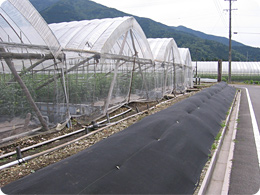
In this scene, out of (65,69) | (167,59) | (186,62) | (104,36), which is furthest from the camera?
(186,62)

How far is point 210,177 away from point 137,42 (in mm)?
7973

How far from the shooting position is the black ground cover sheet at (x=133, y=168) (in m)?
2.15

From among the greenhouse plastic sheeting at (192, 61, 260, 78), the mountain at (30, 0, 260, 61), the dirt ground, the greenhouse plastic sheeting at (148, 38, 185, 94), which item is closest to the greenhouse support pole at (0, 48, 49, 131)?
the dirt ground

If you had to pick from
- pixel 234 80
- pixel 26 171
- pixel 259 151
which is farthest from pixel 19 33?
pixel 234 80

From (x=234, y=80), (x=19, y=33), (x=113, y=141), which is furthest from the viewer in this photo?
(x=234, y=80)

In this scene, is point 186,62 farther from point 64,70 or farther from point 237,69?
point 237,69

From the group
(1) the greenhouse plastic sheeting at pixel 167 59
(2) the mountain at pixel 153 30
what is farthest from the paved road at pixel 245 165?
(2) the mountain at pixel 153 30

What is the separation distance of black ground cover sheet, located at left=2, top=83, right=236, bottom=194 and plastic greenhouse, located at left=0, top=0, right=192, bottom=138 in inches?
120

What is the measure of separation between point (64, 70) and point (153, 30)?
117 meters

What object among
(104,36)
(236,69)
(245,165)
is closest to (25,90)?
(104,36)

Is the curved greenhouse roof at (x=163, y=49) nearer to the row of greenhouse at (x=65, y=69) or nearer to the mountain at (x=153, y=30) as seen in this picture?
the row of greenhouse at (x=65, y=69)

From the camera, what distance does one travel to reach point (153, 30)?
117750 mm

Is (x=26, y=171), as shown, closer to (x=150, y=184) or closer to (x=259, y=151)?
(x=150, y=184)

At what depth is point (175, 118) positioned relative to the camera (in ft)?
14.9
